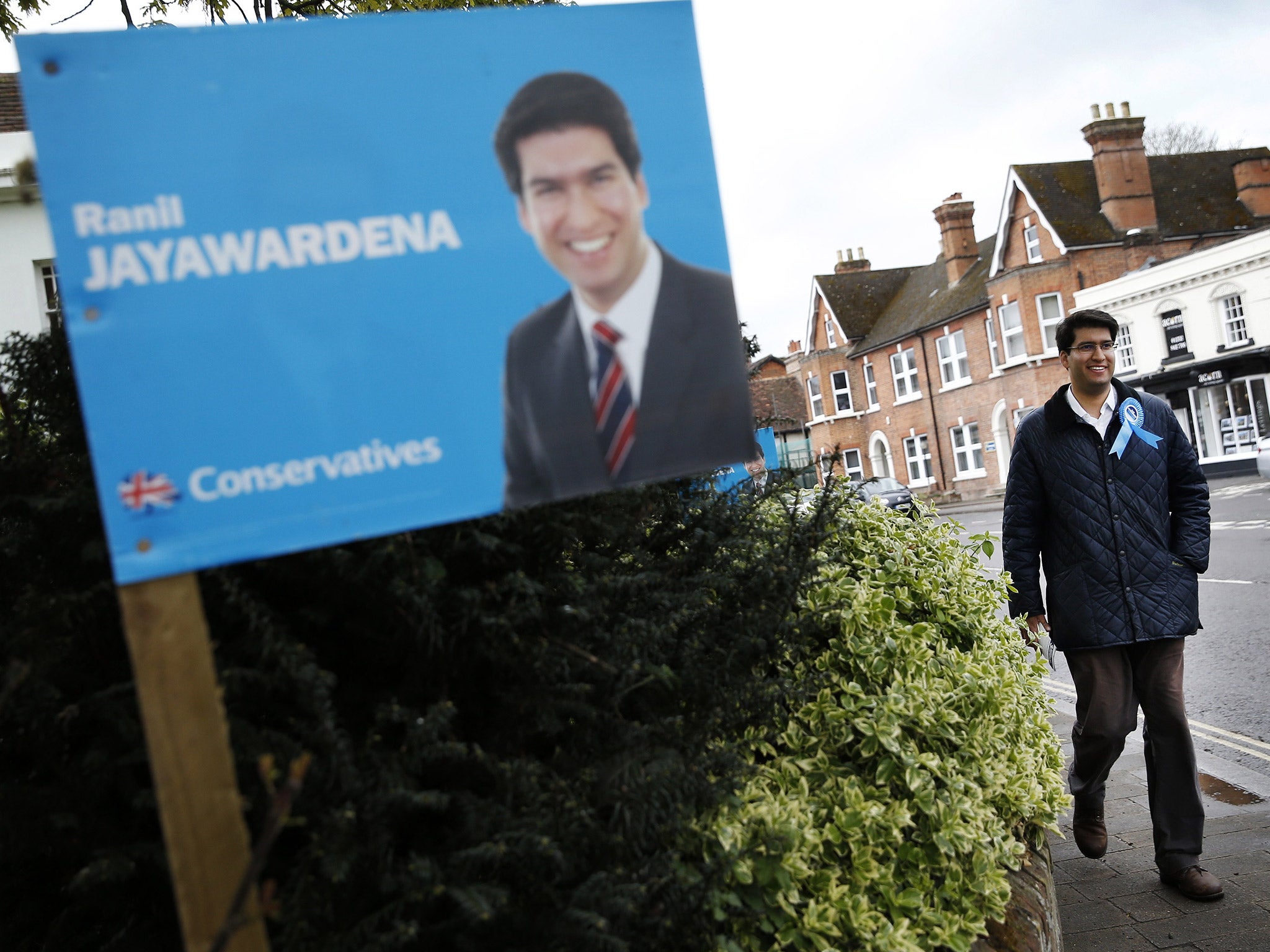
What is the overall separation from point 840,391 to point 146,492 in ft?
161

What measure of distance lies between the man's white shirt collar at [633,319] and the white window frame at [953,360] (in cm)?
3956

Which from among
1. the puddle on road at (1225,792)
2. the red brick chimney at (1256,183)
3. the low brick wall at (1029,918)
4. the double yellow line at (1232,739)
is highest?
the red brick chimney at (1256,183)

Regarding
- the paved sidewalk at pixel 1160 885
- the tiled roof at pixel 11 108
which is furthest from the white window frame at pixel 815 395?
the paved sidewalk at pixel 1160 885

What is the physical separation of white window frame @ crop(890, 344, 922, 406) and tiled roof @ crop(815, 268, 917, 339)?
404 centimetres

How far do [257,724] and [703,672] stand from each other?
1082 mm

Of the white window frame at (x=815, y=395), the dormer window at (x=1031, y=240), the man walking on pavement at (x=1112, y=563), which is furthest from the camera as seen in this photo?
the white window frame at (x=815, y=395)

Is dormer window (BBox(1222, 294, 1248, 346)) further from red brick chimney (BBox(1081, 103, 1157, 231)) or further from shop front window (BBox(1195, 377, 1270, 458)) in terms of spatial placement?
red brick chimney (BBox(1081, 103, 1157, 231))

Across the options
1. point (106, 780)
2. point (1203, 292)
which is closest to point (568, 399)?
point (106, 780)

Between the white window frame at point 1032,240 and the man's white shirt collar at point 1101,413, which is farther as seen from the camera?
the white window frame at point 1032,240

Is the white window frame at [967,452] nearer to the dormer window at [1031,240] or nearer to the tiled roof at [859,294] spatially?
the dormer window at [1031,240]

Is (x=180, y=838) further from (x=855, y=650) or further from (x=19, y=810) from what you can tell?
(x=855, y=650)

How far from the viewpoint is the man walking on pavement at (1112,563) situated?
13.1ft

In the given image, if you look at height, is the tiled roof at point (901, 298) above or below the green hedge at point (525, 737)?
above

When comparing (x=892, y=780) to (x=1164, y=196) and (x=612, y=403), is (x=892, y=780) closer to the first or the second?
(x=612, y=403)
